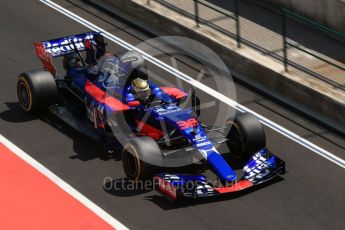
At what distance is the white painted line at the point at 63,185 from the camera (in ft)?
46.1

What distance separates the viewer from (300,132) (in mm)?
17203

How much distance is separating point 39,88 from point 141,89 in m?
2.12

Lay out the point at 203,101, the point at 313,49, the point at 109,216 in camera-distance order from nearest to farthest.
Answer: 1. the point at 109,216
2. the point at 203,101
3. the point at 313,49

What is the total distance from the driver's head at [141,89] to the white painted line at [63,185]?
2.05 meters

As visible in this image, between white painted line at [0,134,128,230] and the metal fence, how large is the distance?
5.85 m

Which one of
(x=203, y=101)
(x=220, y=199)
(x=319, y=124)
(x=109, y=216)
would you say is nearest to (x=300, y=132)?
(x=319, y=124)

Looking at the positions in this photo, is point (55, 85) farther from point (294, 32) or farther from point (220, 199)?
point (294, 32)

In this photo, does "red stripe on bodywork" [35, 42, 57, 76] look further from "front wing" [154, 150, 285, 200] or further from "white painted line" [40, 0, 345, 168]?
"front wing" [154, 150, 285, 200]

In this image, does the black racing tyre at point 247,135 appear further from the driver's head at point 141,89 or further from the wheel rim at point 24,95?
the wheel rim at point 24,95

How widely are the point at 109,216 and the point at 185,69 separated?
6.21 m

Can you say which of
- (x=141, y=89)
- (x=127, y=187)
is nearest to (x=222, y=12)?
(x=141, y=89)

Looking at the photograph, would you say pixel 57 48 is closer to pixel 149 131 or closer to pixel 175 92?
pixel 175 92

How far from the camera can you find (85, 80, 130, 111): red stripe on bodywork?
15.5 meters

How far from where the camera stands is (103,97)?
15875mm
